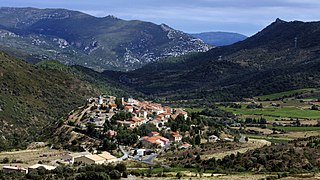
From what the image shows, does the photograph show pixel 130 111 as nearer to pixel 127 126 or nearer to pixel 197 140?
pixel 127 126

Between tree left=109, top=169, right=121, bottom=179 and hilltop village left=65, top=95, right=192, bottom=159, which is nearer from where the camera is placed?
tree left=109, top=169, right=121, bottom=179

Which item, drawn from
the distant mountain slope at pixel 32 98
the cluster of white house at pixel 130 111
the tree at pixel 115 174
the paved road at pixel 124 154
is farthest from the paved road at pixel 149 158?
the distant mountain slope at pixel 32 98

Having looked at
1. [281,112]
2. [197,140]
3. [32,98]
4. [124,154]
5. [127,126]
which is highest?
[127,126]

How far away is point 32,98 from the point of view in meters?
159

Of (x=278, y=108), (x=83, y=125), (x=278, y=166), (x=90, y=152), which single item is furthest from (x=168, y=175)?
(x=278, y=108)

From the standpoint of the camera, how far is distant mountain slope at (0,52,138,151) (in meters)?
132

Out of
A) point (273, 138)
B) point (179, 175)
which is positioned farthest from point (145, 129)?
point (179, 175)

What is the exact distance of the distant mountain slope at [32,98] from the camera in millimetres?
132388

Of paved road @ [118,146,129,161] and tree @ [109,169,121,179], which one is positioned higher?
tree @ [109,169,121,179]

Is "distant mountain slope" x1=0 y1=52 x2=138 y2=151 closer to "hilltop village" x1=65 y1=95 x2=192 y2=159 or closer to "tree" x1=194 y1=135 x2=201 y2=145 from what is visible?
"hilltop village" x1=65 y1=95 x2=192 y2=159

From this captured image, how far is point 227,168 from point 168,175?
35.6 feet

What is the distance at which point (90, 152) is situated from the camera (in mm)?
89812

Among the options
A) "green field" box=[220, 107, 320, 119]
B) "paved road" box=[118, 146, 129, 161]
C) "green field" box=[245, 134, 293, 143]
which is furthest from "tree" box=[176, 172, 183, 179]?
"green field" box=[220, 107, 320, 119]

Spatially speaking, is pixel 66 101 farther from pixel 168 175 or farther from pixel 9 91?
pixel 168 175
